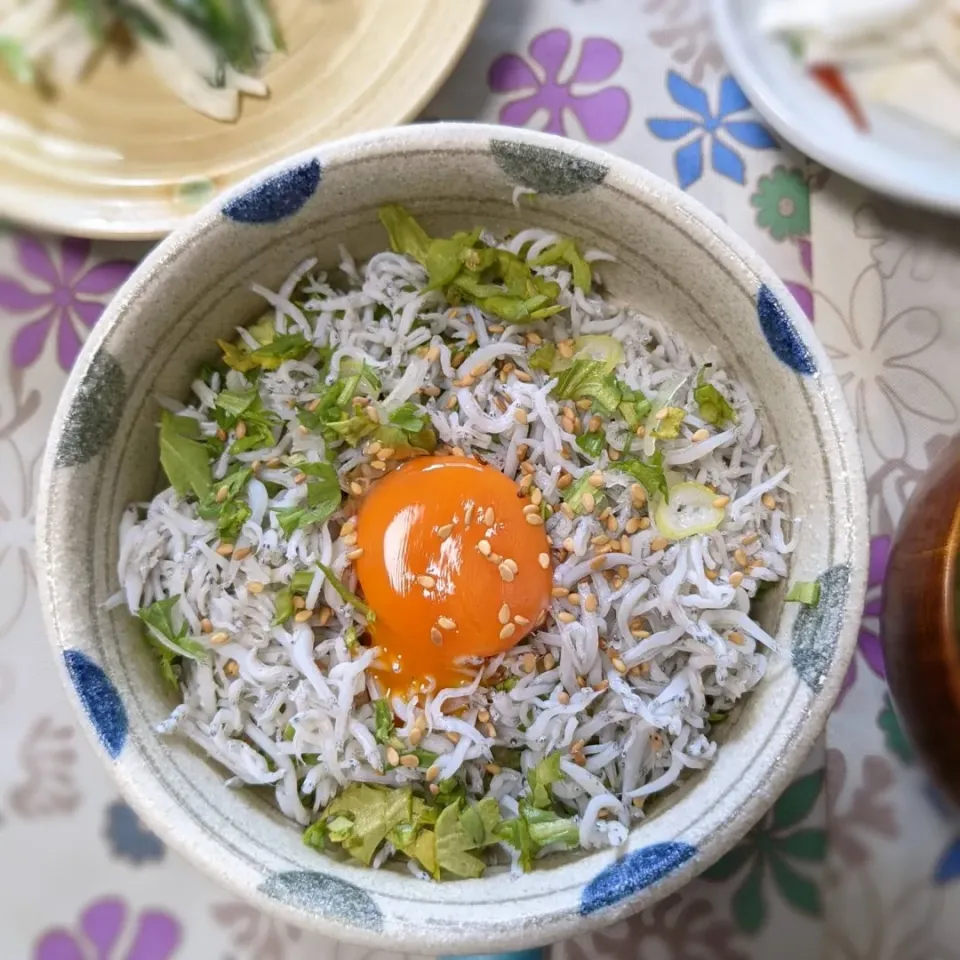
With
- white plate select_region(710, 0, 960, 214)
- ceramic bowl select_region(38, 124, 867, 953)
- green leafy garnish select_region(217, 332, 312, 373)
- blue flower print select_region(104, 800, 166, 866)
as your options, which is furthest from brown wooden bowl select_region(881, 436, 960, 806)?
blue flower print select_region(104, 800, 166, 866)

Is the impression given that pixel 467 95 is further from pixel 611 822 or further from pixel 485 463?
pixel 611 822

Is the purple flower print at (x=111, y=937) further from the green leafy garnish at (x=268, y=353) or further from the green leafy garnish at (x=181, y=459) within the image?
the green leafy garnish at (x=268, y=353)

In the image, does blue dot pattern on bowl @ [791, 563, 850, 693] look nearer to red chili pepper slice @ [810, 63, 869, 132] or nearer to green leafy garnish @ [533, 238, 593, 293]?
green leafy garnish @ [533, 238, 593, 293]

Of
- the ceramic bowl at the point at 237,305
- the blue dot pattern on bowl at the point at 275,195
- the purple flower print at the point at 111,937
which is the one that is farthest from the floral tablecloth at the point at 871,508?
the blue dot pattern on bowl at the point at 275,195

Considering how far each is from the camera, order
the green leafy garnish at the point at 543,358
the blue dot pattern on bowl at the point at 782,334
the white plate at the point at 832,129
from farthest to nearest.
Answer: the white plate at the point at 832,129, the green leafy garnish at the point at 543,358, the blue dot pattern on bowl at the point at 782,334

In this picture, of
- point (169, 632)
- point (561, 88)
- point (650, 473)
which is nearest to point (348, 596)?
point (169, 632)

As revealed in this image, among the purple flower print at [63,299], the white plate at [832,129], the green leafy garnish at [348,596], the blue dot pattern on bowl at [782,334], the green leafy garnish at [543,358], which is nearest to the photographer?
the blue dot pattern on bowl at [782,334]

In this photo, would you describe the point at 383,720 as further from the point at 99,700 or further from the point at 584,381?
the point at 584,381

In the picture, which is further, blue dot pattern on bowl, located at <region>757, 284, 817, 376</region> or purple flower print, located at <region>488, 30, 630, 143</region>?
purple flower print, located at <region>488, 30, 630, 143</region>
